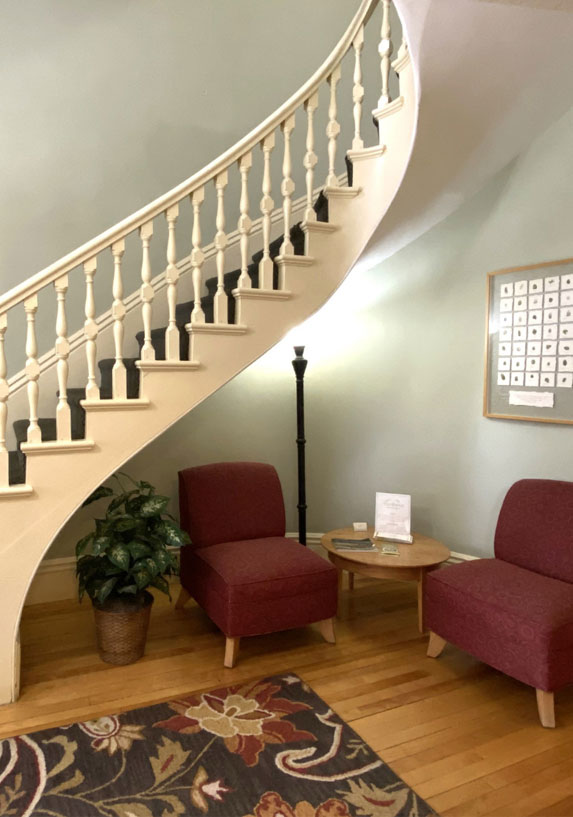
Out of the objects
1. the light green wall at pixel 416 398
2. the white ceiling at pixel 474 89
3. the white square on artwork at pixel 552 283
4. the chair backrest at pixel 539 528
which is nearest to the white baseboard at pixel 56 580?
the light green wall at pixel 416 398

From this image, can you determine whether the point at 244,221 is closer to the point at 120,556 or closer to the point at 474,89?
the point at 474,89

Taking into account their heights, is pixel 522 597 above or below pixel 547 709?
above

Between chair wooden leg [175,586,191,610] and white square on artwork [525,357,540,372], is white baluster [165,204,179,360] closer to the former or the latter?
chair wooden leg [175,586,191,610]

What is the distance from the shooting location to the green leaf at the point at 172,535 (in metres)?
2.79

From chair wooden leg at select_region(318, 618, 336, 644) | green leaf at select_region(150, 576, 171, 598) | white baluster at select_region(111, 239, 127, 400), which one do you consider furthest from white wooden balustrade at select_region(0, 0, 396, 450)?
chair wooden leg at select_region(318, 618, 336, 644)

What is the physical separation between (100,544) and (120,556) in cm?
12

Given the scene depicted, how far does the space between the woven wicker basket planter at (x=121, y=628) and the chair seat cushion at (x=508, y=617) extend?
141cm

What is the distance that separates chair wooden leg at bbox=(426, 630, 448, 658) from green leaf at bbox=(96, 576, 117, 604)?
1.57 m

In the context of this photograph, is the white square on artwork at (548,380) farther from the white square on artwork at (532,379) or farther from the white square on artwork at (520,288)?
the white square on artwork at (520,288)

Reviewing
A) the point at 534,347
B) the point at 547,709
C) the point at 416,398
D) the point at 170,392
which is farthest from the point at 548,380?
the point at 170,392

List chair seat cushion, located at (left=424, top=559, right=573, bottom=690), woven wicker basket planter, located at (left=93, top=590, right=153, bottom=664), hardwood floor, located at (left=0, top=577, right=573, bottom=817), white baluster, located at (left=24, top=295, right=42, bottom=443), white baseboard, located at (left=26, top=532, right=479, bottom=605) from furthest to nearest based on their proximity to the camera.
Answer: white baseboard, located at (left=26, top=532, right=479, bottom=605), woven wicker basket planter, located at (left=93, top=590, right=153, bottom=664), white baluster, located at (left=24, top=295, right=42, bottom=443), chair seat cushion, located at (left=424, top=559, right=573, bottom=690), hardwood floor, located at (left=0, top=577, right=573, bottom=817)

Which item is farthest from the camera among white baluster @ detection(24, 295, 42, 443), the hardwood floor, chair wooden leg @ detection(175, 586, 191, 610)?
chair wooden leg @ detection(175, 586, 191, 610)

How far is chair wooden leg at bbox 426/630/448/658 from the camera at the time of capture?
283cm

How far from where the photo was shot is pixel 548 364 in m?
3.03
